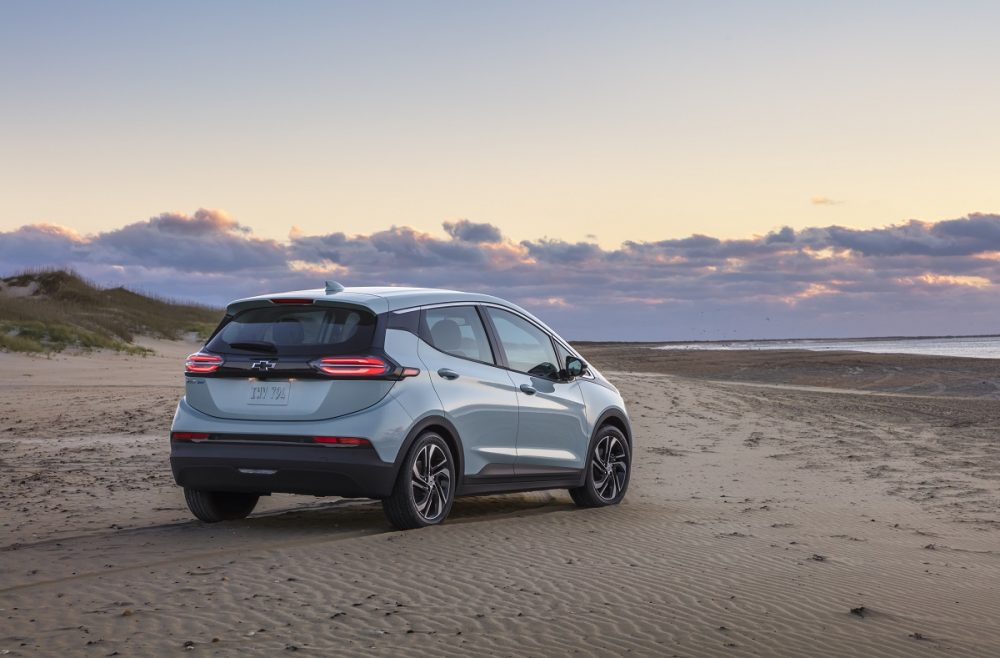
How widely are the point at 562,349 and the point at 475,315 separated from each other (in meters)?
1.27

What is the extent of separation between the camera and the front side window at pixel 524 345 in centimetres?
978

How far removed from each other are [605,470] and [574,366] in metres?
1.12

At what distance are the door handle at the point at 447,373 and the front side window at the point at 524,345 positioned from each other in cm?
88

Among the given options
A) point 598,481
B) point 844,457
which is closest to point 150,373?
point 844,457

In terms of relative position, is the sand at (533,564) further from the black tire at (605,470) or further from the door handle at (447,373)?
the door handle at (447,373)

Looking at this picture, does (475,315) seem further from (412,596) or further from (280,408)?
(412,596)

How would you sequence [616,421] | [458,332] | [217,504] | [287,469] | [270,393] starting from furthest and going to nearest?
[616,421], [217,504], [458,332], [270,393], [287,469]

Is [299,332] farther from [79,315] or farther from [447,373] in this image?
[79,315]

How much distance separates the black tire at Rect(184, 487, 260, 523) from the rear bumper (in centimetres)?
44

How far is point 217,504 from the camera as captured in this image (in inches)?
369

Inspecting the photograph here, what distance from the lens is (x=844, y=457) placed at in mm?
15359

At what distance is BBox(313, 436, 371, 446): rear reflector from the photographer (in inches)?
324

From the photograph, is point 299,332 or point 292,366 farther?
point 299,332

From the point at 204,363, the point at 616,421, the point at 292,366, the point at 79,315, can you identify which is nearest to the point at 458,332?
the point at 292,366
